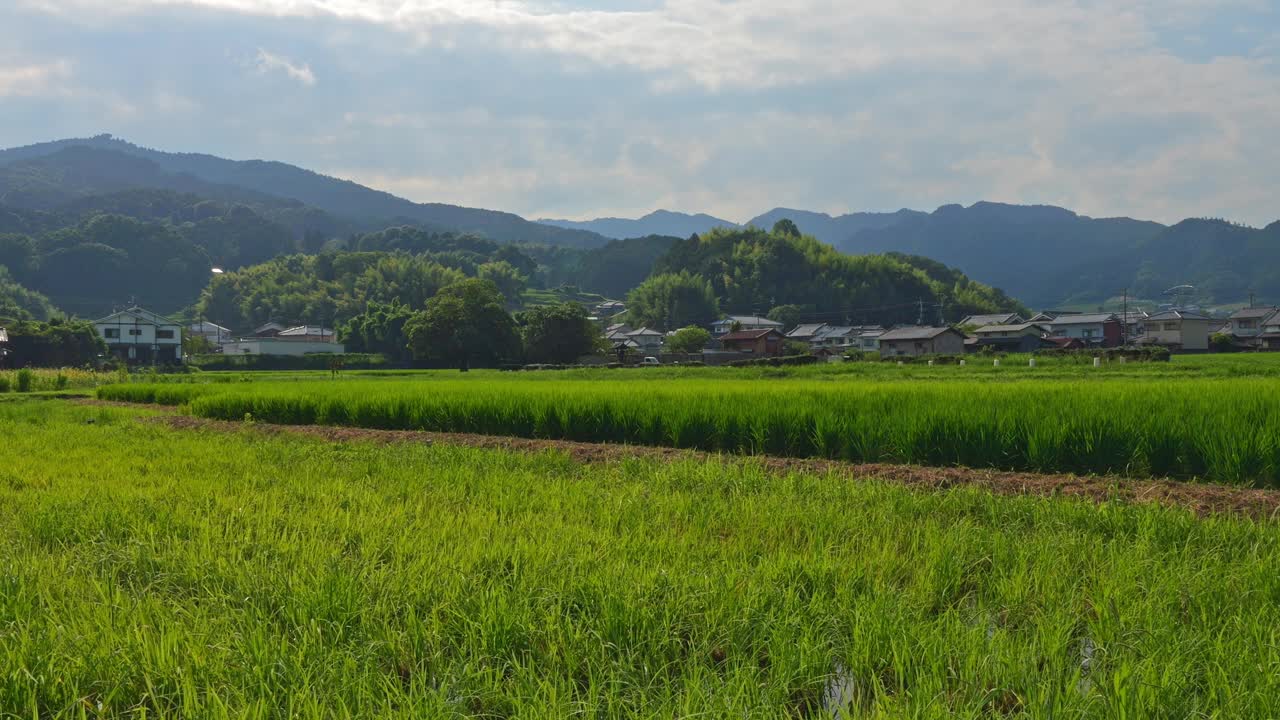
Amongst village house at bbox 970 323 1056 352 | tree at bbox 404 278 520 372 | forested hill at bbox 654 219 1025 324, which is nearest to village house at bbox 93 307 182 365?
tree at bbox 404 278 520 372

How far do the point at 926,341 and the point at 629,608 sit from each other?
76308 mm

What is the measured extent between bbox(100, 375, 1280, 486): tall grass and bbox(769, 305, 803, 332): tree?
102 metres

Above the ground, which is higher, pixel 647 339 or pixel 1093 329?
pixel 1093 329

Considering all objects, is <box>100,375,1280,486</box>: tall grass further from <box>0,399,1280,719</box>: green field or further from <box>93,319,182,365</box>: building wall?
<box>93,319,182,365</box>: building wall

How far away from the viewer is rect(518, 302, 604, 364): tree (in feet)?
200

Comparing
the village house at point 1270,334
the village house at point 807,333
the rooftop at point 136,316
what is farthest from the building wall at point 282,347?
the village house at point 1270,334

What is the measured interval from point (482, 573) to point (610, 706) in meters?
1.39

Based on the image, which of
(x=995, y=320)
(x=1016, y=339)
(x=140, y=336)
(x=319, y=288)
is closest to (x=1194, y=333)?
(x=1016, y=339)

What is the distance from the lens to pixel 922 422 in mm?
8930

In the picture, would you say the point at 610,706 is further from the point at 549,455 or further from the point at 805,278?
the point at 805,278

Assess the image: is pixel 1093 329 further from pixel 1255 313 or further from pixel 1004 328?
pixel 1255 313

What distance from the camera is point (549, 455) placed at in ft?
28.2

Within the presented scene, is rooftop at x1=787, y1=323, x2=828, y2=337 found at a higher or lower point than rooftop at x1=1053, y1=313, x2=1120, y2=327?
lower

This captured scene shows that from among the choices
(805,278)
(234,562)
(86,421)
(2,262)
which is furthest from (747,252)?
(2,262)
